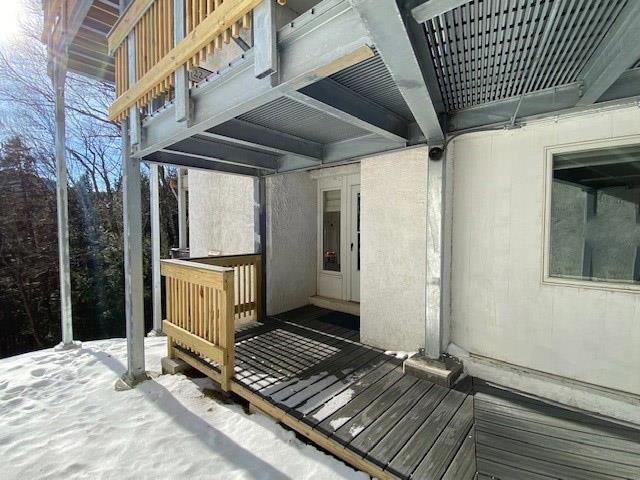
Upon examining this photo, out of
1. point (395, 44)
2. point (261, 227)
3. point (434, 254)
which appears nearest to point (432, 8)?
point (395, 44)

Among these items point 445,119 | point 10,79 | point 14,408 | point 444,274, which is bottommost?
point 14,408

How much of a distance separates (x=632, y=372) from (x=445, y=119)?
8.33ft

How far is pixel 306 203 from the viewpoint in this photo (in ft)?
17.5

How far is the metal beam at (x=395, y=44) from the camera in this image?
1.15m

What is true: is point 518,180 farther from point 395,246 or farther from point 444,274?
point 395,246

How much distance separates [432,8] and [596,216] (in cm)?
230

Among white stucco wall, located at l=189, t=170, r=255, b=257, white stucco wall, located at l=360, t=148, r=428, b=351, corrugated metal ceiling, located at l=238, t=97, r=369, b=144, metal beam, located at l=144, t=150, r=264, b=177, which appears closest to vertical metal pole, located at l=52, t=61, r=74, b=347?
white stucco wall, located at l=189, t=170, r=255, b=257

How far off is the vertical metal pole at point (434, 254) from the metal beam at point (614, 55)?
1092mm

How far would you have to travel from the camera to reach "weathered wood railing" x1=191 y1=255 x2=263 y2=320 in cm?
464

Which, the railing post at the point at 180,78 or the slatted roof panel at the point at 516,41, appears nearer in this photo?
the slatted roof panel at the point at 516,41

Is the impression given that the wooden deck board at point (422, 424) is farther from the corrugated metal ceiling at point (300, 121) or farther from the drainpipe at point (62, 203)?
the drainpipe at point (62, 203)

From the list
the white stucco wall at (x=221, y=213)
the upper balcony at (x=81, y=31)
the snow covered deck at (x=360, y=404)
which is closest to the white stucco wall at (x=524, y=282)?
the snow covered deck at (x=360, y=404)

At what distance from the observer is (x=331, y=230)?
17.8 ft

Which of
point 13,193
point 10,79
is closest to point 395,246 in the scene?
point 13,193
